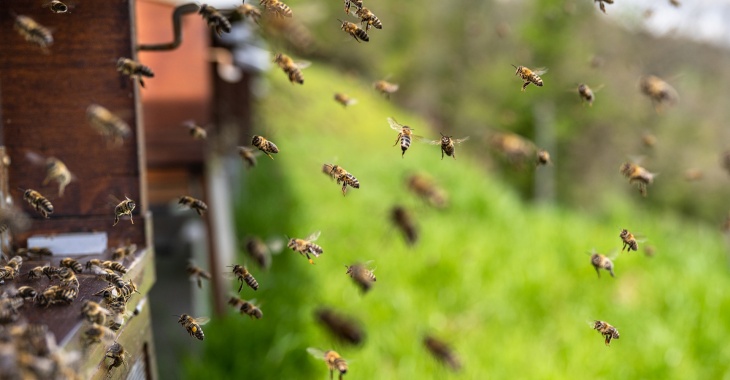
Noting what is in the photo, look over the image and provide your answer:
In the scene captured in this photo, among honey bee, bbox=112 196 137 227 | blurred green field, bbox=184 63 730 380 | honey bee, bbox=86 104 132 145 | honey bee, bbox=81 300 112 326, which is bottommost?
blurred green field, bbox=184 63 730 380

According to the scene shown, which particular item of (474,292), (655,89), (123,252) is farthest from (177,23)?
(474,292)

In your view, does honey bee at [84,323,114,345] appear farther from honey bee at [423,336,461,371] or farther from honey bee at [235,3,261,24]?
honey bee at [423,336,461,371]

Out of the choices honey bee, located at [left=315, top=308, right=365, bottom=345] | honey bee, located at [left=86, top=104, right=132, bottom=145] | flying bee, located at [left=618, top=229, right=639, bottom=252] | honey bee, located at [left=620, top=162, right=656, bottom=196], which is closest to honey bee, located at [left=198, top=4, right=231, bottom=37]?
honey bee, located at [left=86, top=104, right=132, bottom=145]

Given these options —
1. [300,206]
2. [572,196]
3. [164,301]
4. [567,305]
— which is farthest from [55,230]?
[572,196]

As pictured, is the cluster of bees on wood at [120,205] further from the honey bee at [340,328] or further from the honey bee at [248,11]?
the honey bee at [340,328]

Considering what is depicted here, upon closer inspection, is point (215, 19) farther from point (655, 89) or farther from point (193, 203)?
point (655, 89)

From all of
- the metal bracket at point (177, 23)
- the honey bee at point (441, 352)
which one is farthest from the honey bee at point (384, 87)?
the honey bee at point (441, 352)
